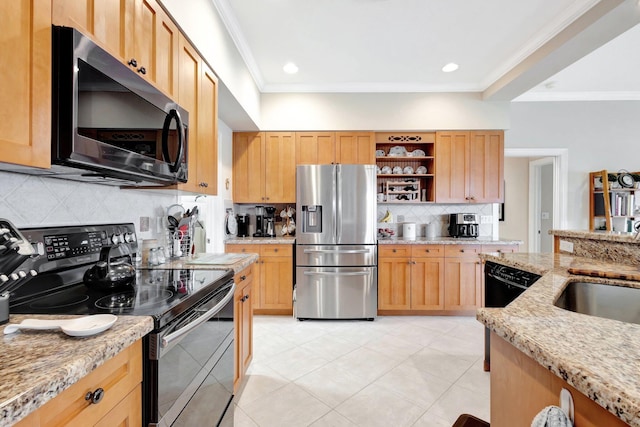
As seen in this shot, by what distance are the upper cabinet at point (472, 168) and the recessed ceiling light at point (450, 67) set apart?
748mm

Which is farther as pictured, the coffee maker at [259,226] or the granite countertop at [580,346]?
the coffee maker at [259,226]

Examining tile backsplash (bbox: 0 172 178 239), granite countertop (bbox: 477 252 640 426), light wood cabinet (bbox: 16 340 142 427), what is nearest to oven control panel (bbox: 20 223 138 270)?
tile backsplash (bbox: 0 172 178 239)

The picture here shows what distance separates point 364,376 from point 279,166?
96.9 inches

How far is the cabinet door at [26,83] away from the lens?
712mm

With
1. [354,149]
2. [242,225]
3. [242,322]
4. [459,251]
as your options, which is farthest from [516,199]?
[242,322]

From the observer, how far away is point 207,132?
2.03 metres

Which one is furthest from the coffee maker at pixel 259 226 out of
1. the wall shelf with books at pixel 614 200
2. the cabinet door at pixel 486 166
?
the wall shelf with books at pixel 614 200

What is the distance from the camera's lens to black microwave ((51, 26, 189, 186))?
2.81 ft

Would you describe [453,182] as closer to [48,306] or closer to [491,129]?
[491,129]

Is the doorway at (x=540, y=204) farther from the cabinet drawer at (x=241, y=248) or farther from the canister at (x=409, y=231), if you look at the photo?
the cabinet drawer at (x=241, y=248)

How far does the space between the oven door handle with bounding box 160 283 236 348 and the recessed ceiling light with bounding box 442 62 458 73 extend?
310cm

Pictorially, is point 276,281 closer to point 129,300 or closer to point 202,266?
point 202,266

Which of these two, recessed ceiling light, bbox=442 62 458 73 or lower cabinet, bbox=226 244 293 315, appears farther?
lower cabinet, bbox=226 244 293 315

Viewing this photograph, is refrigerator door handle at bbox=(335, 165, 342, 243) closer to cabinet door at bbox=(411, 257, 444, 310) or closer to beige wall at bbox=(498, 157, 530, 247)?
cabinet door at bbox=(411, 257, 444, 310)
